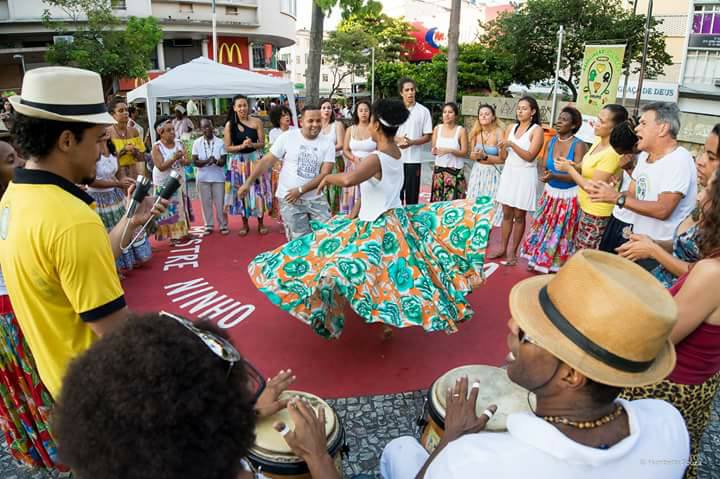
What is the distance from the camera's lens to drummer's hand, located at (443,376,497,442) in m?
1.77

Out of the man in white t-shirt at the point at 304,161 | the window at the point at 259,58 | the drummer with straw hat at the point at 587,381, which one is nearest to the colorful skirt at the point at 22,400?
the drummer with straw hat at the point at 587,381

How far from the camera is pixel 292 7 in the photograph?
114ft

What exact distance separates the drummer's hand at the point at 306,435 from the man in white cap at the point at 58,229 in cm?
70

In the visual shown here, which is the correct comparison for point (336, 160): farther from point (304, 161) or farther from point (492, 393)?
point (492, 393)

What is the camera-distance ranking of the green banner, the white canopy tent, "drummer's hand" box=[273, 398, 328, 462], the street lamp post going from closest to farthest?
1. "drummer's hand" box=[273, 398, 328, 462]
2. the green banner
3. the white canopy tent
4. the street lamp post

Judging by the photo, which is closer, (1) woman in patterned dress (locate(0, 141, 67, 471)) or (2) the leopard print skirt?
(2) the leopard print skirt

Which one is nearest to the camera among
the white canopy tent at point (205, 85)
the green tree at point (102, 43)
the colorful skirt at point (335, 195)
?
the colorful skirt at point (335, 195)

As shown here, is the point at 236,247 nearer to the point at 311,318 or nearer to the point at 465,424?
the point at 311,318

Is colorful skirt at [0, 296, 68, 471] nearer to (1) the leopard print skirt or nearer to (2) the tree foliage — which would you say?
(1) the leopard print skirt

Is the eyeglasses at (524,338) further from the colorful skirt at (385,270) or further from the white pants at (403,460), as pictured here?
the colorful skirt at (385,270)

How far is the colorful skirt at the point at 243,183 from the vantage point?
6.70 metres

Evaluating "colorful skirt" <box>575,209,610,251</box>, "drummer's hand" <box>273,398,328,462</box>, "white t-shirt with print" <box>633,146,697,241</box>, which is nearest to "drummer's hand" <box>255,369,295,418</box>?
"drummer's hand" <box>273,398,328,462</box>

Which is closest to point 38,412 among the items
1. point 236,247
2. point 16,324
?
point 16,324

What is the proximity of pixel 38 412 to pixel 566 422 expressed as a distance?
236cm
